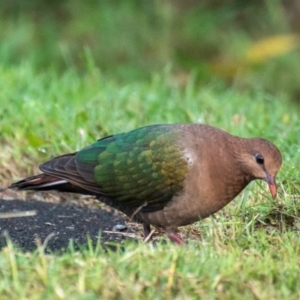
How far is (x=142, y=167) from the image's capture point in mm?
4852

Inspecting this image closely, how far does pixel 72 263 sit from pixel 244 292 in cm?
71

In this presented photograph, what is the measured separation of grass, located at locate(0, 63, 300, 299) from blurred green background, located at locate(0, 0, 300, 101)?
1.73 metres

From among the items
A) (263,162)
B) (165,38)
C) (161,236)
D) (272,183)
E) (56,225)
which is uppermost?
(165,38)

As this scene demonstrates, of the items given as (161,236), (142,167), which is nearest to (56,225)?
(161,236)

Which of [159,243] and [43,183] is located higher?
[43,183]

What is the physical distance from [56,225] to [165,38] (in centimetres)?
662

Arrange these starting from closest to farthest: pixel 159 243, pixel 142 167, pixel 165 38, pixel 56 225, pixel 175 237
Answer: pixel 159 243
pixel 175 237
pixel 142 167
pixel 56 225
pixel 165 38

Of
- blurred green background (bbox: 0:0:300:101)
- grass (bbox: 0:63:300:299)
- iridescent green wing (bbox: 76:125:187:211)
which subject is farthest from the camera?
blurred green background (bbox: 0:0:300:101)

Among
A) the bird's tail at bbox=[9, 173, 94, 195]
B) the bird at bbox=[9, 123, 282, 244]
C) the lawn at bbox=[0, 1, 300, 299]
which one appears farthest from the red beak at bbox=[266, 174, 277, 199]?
the bird's tail at bbox=[9, 173, 94, 195]

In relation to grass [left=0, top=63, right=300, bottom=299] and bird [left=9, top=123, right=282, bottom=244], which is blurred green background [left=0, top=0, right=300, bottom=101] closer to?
grass [left=0, top=63, right=300, bottom=299]

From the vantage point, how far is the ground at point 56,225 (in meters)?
4.82

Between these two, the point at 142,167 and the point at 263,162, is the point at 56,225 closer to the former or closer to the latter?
the point at 142,167

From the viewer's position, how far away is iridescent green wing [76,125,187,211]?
476cm

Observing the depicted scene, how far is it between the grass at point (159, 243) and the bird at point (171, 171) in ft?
0.70
